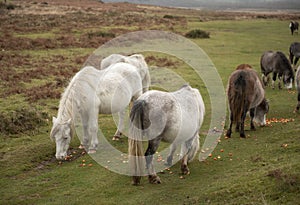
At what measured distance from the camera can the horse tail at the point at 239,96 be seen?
9648 millimetres

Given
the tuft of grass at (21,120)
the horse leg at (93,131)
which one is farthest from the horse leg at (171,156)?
the tuft of grass at (21,120)

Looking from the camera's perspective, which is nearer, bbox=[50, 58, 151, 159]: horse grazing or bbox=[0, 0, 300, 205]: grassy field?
bbox=[0, 0, 300, 205]: grassy field

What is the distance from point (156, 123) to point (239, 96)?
3988 mm

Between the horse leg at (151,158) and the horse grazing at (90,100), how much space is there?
2330 millimetres

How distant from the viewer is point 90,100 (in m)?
8.72

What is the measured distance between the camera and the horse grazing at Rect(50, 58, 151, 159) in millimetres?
8094

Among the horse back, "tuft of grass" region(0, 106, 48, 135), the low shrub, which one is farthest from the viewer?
the low shrub

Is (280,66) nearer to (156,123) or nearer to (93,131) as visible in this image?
(93,131)

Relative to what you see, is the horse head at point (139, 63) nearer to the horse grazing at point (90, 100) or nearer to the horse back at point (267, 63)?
the horse grazing at point (90, 100)

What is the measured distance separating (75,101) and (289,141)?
5650mm

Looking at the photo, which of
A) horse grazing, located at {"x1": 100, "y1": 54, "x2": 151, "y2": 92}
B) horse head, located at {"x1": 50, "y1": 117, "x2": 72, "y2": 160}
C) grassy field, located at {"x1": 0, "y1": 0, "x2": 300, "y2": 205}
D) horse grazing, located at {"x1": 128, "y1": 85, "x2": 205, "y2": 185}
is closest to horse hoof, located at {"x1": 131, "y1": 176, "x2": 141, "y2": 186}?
horse grazing, located at {"x1": 128, "y1": 85, "x2": 205, "y2": 185}

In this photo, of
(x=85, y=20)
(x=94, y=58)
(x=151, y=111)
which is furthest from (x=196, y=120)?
(x=85, y=20)

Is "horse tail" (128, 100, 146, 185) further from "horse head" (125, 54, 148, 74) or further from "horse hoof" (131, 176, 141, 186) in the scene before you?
"horse head" (125, 54, 148, 74)

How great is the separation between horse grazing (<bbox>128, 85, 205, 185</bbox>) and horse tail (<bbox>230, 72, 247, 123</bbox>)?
107 inches
